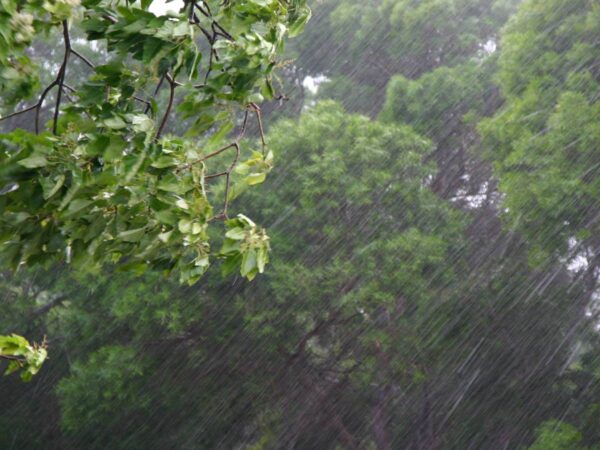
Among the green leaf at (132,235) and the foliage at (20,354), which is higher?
the green leaf at (132,235)

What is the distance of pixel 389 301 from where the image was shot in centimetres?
842

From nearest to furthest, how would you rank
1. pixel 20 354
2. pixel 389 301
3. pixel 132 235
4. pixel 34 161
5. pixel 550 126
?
1. pixel 34 161
2. pixel 132 235
3. pixel 20 354
4. pixel 550 126
5. pixel 389 301

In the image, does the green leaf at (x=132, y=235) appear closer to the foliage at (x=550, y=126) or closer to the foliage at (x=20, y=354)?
the foliage at (x=20, y=354)

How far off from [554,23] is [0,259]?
24.1 feet

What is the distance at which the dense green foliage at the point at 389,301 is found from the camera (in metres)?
7.99

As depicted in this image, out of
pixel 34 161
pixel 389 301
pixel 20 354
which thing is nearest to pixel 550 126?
pixel 389 301

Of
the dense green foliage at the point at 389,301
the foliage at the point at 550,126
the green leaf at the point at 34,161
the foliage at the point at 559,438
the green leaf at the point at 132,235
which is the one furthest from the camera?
the dense green foliage at the point at 389,301

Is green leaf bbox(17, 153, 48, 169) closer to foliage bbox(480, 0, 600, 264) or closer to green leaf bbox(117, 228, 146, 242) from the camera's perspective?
green leaf bbox(117, 228, 146, 242)

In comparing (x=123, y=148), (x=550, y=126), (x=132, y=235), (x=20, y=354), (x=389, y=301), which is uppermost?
(x=550, y=126)

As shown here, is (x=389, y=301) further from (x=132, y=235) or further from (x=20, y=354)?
(x=132, y=235)

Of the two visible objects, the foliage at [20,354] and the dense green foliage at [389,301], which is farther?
the dense green foliage at [389,301]

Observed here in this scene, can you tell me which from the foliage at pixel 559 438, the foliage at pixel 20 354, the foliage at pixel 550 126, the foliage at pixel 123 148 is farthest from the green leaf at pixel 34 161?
the foliage at pixel 559 438

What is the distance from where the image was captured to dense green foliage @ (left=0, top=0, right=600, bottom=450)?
7.99 m

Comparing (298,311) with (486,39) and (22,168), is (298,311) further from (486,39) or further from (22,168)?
(22,168)
